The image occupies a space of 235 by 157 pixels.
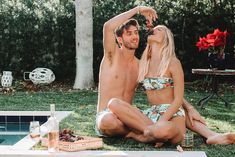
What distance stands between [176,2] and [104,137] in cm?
843

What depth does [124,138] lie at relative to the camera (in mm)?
6141

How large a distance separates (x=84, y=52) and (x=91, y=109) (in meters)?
3.87

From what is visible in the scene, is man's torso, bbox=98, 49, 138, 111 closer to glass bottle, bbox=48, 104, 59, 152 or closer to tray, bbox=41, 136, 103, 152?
tray, bbox=41, 136, 103, 152

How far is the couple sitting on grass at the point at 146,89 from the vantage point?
5680 millimetres

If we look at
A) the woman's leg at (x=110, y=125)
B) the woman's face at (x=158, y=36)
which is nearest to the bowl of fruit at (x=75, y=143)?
the woman's leg at (x=110, y=125)

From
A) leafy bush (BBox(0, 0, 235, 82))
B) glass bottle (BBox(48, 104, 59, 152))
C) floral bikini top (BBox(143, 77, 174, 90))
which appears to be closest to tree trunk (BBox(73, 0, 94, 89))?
leafy bush (BBox(0, 0, 235, 82))

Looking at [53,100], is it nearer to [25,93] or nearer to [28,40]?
[25,93]

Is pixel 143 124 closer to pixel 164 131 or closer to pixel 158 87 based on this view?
pixel 164 131

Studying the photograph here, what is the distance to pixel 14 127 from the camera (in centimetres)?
794

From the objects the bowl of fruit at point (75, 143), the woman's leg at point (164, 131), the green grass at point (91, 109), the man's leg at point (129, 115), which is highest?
the man's leg at point (129, 115)

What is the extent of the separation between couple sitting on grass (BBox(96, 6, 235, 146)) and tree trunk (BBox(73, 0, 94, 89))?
636cm

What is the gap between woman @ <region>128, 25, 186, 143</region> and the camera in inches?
225

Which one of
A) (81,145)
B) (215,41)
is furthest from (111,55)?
→ (215,41)

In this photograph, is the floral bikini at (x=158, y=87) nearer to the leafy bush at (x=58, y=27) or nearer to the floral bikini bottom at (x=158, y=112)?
the floral bikini bottom at (x=158, y=112)
